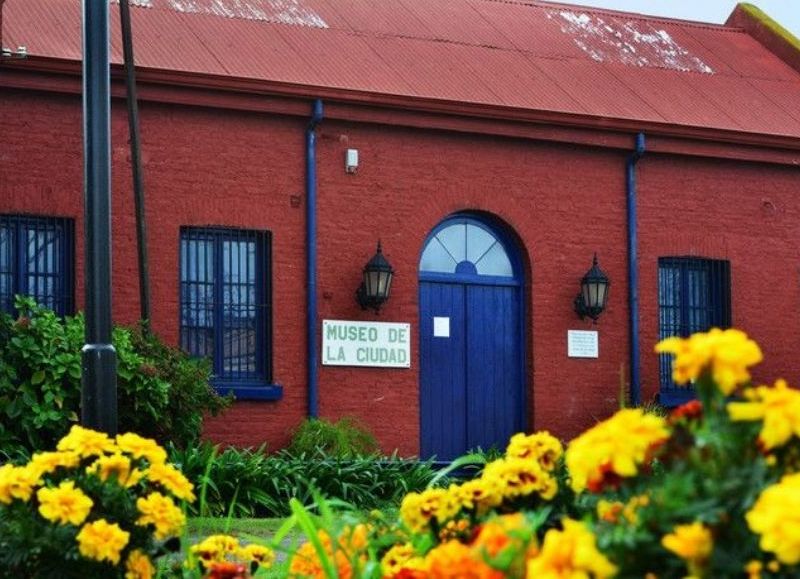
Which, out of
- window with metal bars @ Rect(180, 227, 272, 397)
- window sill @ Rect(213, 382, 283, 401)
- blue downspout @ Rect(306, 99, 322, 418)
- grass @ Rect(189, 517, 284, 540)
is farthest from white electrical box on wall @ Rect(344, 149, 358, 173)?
grass @ Rect(189, 517, 284, 540)

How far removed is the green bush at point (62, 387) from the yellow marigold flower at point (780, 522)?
11321 mm

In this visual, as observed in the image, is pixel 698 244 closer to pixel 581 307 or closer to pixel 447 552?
pixel 581 307

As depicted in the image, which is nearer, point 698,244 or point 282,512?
point 282,512

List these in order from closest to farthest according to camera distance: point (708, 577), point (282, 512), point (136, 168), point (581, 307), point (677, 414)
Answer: point (708, 577) < point (677, 414) < point (282, 512) < point (136, 168) < point (581, 307)

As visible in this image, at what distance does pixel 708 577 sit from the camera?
3281 mm

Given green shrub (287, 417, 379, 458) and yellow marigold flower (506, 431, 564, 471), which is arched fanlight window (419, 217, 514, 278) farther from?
yellow marigold flower (506, 431, 564, 471)

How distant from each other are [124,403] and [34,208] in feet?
11.9

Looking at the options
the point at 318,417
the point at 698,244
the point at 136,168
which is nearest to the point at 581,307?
the point at 698,244

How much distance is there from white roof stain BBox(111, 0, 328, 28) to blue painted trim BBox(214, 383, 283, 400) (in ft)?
15.1

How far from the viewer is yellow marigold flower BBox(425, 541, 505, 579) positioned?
3826mm

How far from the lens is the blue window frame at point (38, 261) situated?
58.1 ft

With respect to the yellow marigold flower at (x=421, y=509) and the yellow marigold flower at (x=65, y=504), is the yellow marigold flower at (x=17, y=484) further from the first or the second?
the yellow marigold flower at (x=421, y=509)

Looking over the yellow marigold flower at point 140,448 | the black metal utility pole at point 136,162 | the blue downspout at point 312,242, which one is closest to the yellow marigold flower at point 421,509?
the yellow marigold flower at point 140,448

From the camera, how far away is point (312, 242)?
1920 cm
